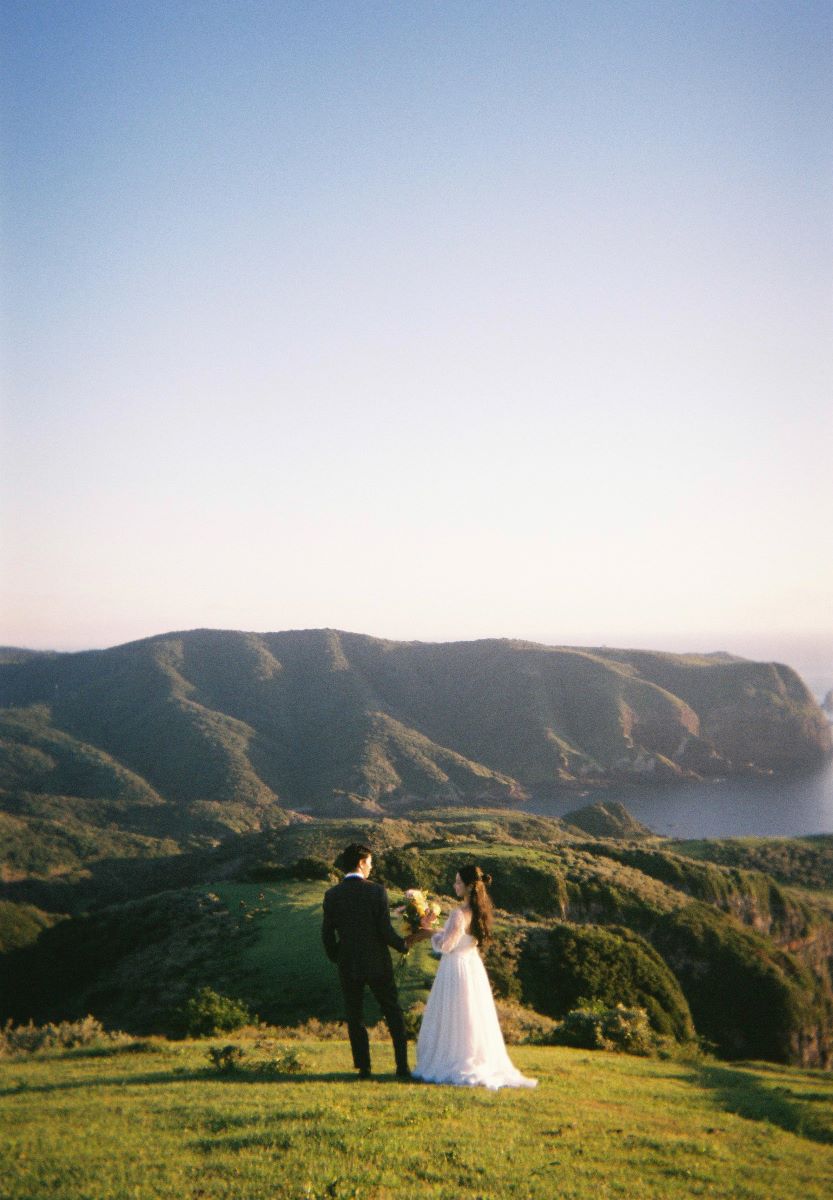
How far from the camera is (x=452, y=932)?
32.8 feet

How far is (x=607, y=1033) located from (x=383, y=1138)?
432 inches

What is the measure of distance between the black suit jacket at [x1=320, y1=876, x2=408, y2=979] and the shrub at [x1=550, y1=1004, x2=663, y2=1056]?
9205 mm

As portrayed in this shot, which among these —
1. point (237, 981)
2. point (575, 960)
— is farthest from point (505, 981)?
point (237, 981)

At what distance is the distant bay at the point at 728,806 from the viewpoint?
142 metres

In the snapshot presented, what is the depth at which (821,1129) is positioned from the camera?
10.3 metres

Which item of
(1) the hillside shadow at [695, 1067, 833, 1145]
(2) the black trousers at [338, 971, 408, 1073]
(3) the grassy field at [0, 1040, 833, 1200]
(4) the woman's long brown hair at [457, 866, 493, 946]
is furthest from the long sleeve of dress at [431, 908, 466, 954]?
(1) the hillside shadow at [695, 1067, 833, 1145]

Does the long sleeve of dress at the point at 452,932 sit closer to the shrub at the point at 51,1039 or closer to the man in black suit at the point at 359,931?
the man in black suit at the point at 359,931

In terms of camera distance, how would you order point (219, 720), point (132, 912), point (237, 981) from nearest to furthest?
point (237, 981) → point (132, 912) → point (219, 720)

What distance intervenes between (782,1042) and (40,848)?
91371 millimetres

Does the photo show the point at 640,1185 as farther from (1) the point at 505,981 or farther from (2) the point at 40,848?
(2) the point at 40,848

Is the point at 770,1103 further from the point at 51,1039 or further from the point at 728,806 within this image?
the point at 728,806

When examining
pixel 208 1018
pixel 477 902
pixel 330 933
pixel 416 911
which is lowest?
pixel 208 1018

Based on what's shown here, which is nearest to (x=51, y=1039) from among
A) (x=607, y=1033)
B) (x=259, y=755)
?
(x=607, y=1033)

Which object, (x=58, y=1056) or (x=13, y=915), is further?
(x=13, y=915)
